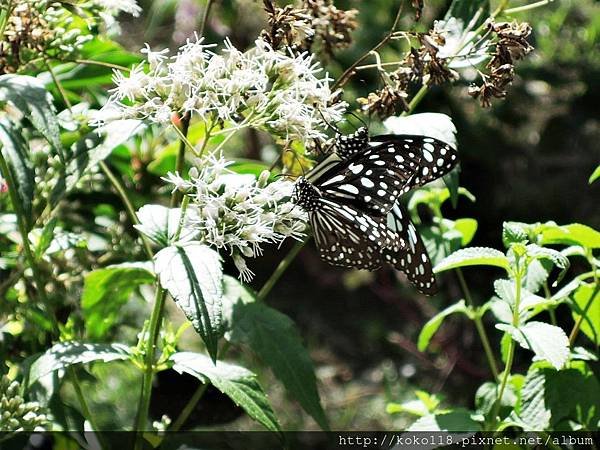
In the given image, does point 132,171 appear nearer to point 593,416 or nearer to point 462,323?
point 593,416

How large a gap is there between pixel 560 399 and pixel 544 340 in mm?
115

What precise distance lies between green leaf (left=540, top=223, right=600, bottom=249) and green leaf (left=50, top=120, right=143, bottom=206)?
515 millimetres

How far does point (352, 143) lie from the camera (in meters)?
1.20

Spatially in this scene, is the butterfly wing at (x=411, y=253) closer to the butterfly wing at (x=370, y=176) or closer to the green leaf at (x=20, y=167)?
the butterfly wing at (x=370, y=176)

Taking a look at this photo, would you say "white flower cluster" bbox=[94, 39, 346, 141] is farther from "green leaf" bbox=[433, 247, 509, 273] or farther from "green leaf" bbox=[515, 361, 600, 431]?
"green leaf" bbox=[515, 361, 600, 431]

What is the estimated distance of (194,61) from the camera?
1009mm

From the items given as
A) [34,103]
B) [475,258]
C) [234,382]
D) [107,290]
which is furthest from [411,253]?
[34,103]

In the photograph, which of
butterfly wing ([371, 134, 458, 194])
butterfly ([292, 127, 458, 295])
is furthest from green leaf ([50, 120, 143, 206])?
butterfly wing ([371, 134, 458, 194])

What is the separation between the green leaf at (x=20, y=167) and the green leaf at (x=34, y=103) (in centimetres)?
7

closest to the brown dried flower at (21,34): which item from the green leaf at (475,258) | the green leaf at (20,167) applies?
the green leaf at (20,167)

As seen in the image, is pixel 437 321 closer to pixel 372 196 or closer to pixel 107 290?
pixel 372 196

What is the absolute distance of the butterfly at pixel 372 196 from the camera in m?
1.16

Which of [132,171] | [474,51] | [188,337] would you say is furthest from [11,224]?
[188,337]

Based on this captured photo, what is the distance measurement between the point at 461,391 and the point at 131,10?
154 cm
